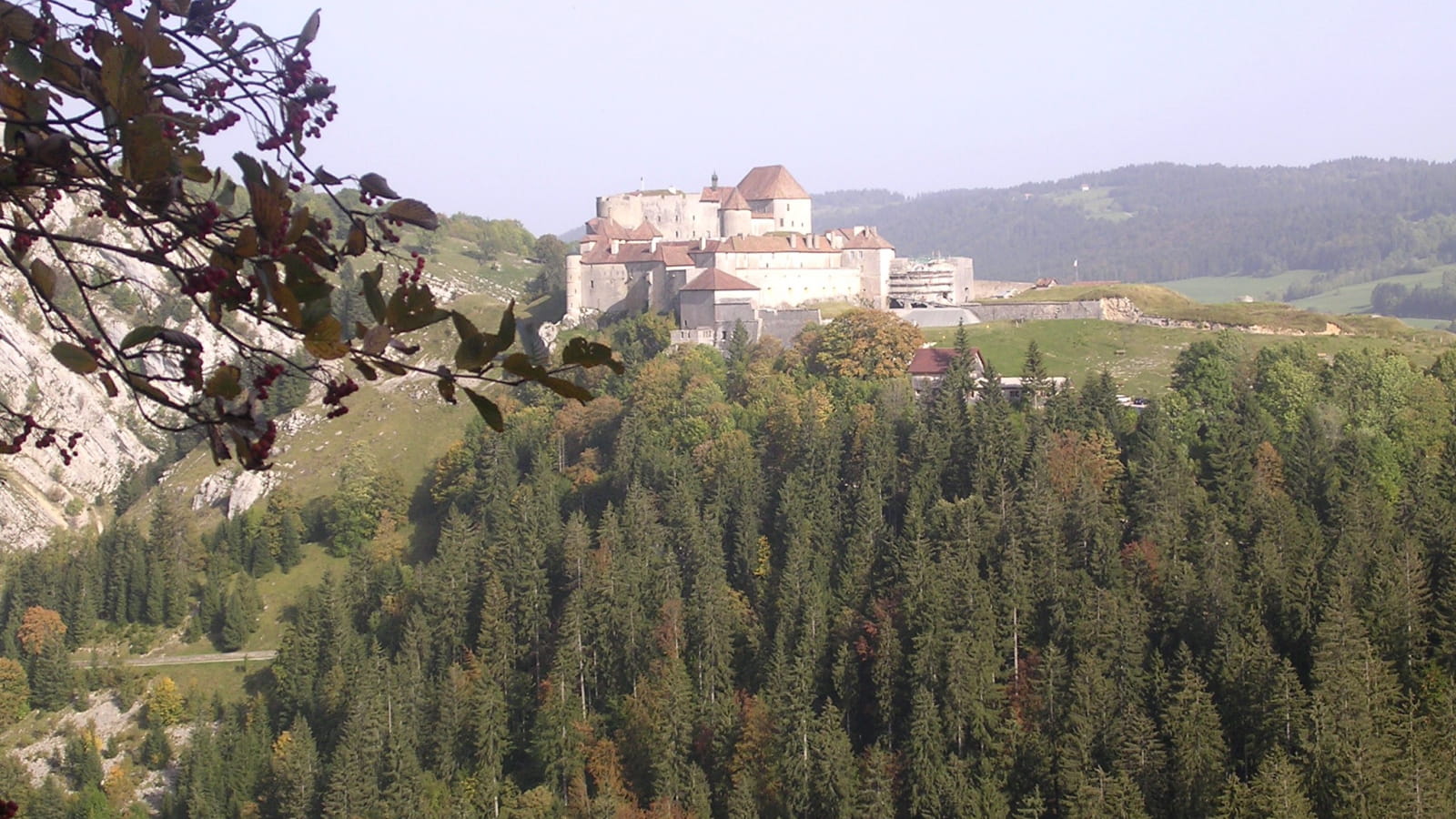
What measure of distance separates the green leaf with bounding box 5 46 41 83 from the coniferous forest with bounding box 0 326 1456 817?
3254cm

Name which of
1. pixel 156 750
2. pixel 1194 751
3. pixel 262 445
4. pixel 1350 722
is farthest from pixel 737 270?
pixel 262 445

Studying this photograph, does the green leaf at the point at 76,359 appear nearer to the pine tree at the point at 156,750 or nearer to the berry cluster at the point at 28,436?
the berry cluster at the point at 28,436

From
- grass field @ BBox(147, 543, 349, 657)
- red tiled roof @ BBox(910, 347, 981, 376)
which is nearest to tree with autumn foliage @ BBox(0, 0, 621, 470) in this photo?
red tiled roof @ BBox(910, 347, 981, 376)

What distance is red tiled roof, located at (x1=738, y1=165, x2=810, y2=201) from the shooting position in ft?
262

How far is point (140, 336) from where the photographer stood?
4.42 metres

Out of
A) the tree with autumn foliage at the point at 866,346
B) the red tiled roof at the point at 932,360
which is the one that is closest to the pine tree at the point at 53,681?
the tree with autumn foliage at the point at 866,346

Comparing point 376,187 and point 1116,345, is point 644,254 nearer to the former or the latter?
point 1116,345

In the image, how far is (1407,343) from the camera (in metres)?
65.1

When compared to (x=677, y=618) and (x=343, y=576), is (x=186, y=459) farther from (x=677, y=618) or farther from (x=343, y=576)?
(x=677, y=618)

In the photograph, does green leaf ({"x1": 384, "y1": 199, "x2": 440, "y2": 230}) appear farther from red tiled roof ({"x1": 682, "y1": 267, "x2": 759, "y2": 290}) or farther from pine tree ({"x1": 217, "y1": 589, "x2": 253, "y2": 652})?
pine tree ({"x1": 217, "y1": 589, "x2": 253, "y2": 652})

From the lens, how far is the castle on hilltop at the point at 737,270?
68.8 metres

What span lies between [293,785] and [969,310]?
38321 mm

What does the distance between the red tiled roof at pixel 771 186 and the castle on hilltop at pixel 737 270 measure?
0.28 ft

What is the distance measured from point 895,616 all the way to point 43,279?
142 feet
